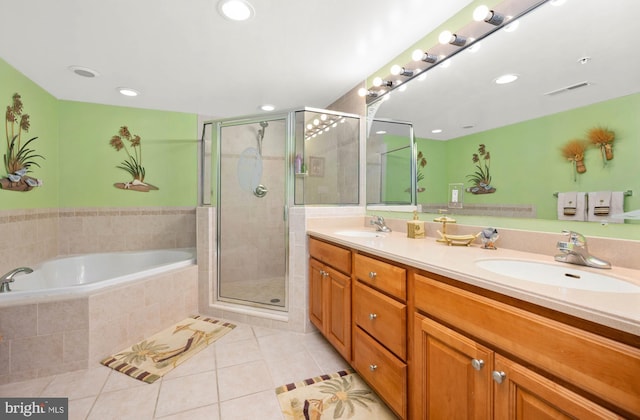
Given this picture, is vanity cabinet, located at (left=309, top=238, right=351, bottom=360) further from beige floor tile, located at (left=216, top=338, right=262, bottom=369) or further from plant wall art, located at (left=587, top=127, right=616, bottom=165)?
plant wall art, located at (left=587, top=127, right=616, bottom=165)

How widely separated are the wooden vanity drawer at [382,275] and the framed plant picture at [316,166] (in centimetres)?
117

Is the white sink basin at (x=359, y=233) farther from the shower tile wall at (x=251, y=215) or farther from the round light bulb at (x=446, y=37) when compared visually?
the round light bulb at (x=446, y=37)

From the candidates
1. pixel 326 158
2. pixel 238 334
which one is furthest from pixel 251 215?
pixel 238 334

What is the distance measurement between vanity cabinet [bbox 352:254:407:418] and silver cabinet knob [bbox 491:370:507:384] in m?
0.37

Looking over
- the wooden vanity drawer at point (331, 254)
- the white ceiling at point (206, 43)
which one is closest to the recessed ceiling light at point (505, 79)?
the white ceiling at point (206, 43)

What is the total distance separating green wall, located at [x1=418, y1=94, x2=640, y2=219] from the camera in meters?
0.94

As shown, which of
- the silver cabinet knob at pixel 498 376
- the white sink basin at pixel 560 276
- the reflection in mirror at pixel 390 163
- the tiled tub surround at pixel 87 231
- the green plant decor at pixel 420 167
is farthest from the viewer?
the tiled tub surround at pixel 87 231

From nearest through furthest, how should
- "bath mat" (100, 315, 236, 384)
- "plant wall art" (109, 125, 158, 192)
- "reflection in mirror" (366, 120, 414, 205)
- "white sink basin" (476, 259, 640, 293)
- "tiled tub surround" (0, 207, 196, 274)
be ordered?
"white sink basin" (476, 259, 640, 293) → "bath mat" (100, 315, 236, 384) → "reflection in mirror" (366, 120, 414, 205) → "tiled tub surround" (0, 207, 196, 274) → "plant wall art" (109, 125, 158, 192)

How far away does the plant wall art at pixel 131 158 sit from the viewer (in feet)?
10.0

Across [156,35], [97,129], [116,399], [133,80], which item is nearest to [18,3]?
[156,35]

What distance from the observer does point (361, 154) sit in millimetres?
2449

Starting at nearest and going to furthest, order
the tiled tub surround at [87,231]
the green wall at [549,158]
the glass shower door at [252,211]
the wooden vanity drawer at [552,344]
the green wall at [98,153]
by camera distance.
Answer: the wooden vanity drawer at [552,344] → the green wall at [549,158] → the tiled tub surround at [87,231] → the glass shower door at [252,211] → the green wall at [98,153]

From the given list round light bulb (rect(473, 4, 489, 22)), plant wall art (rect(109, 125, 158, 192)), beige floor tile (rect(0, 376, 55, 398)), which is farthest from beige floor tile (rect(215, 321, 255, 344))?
round light bulb (rect(473, 4, 489, 22))

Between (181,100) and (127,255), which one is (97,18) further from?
(127,255)
